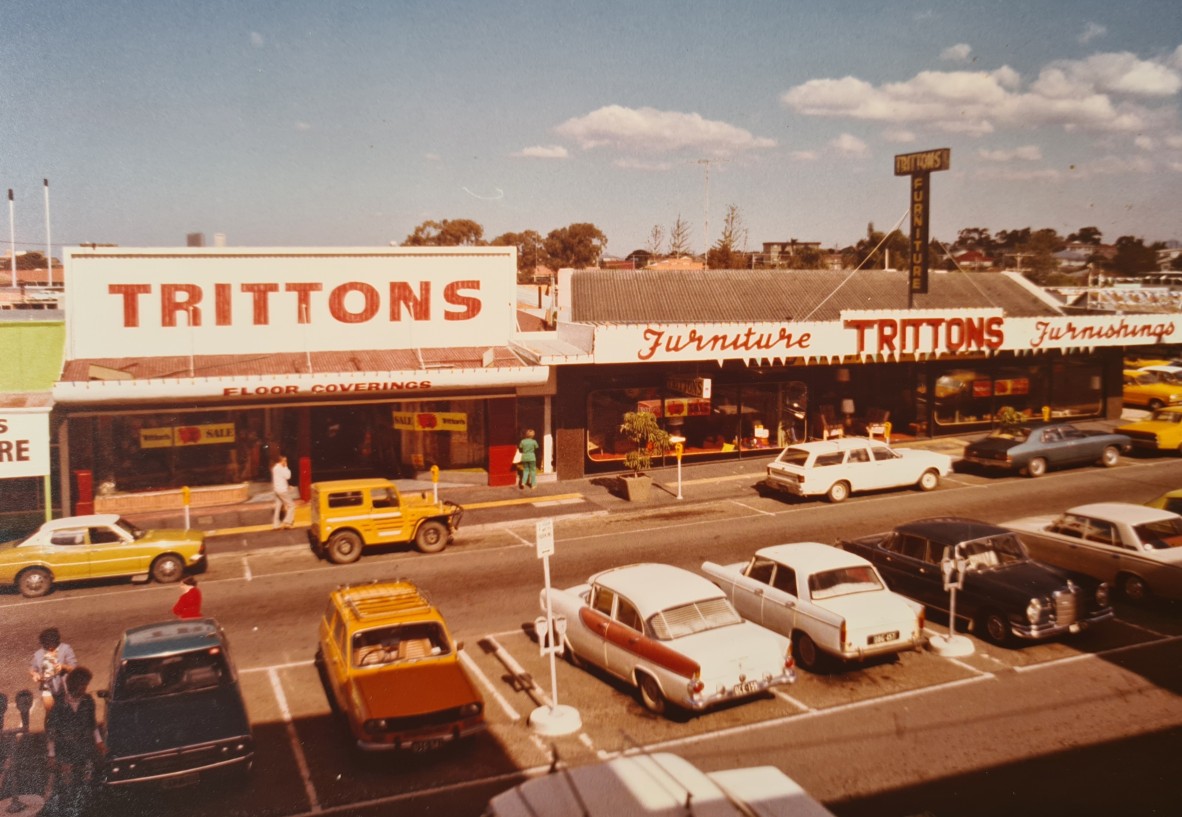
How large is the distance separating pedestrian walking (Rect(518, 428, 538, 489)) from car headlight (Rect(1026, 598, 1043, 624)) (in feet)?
46.1

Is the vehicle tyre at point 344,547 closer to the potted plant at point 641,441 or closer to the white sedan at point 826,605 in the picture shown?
the potted plant at point 641,441

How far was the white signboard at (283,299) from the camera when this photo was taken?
75.8 feet

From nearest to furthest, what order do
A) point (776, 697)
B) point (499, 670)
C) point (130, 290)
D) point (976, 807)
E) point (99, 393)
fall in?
1. point (976, 807)
2. point (776, 697)
3. point (499, 670)
4. point (99, 393)
5. point (130, 290)

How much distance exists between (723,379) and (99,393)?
683 inches

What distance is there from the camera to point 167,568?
Answer: 17.4 metres

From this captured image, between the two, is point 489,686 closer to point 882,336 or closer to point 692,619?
point 692,619

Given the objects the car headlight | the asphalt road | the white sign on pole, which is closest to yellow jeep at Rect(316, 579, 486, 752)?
the asphalt road

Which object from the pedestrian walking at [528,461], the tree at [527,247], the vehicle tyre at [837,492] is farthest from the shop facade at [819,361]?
the tree at [527,247]

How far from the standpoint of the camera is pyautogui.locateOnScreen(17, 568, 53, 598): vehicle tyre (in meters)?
16.4

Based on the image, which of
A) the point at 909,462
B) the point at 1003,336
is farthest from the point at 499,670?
the point at 1003,336

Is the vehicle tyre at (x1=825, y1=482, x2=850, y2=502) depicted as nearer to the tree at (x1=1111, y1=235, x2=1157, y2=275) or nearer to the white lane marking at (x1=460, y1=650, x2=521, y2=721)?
the white lane marking at (x1=460, y1=650, x2=521, y2=721)

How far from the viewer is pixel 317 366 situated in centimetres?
2366

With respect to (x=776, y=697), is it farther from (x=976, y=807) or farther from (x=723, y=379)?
(x=723, y=379)

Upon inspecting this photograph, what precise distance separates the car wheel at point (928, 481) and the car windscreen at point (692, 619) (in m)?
13.9
